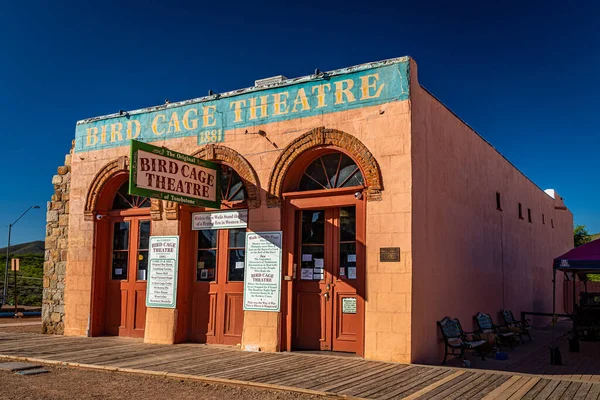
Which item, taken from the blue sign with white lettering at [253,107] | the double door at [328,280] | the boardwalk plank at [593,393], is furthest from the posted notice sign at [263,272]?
the boardwalk plank at [593,393]

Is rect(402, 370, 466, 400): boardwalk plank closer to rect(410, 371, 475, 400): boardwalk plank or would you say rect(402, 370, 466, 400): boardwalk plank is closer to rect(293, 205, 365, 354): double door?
rect(410, 371, 475, 400): boardwalk plank

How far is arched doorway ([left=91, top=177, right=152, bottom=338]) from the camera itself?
41.2ft

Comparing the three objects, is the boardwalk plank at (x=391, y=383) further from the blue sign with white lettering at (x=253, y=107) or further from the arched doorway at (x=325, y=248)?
the blue sign with white lettering at (x=253, y=107)

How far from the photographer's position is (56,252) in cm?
1385

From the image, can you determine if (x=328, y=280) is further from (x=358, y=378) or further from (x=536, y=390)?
(x=536, y=390)

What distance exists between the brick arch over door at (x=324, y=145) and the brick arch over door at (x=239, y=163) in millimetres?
355

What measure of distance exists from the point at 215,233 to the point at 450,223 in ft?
15.6

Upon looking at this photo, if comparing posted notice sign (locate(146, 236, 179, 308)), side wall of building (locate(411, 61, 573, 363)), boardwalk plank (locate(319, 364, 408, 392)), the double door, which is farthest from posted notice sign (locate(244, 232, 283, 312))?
side wall of building (locate(411, 61, 573, 363))

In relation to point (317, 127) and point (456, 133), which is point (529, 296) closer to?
point (456, 133)

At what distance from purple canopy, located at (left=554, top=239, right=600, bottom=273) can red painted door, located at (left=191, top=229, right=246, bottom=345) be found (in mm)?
5983

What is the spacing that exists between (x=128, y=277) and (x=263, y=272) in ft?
12.6

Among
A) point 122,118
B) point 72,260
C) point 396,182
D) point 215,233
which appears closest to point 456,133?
point 396,182

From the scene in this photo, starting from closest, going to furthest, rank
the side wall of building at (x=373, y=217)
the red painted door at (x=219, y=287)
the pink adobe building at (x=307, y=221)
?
1. the side wall of building at (x=373, y=217)
2. the pink adobe building at (x=307, y=221)
3. the red painted door at (x=219, y=287)

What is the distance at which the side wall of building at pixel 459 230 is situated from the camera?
31.6 feet
